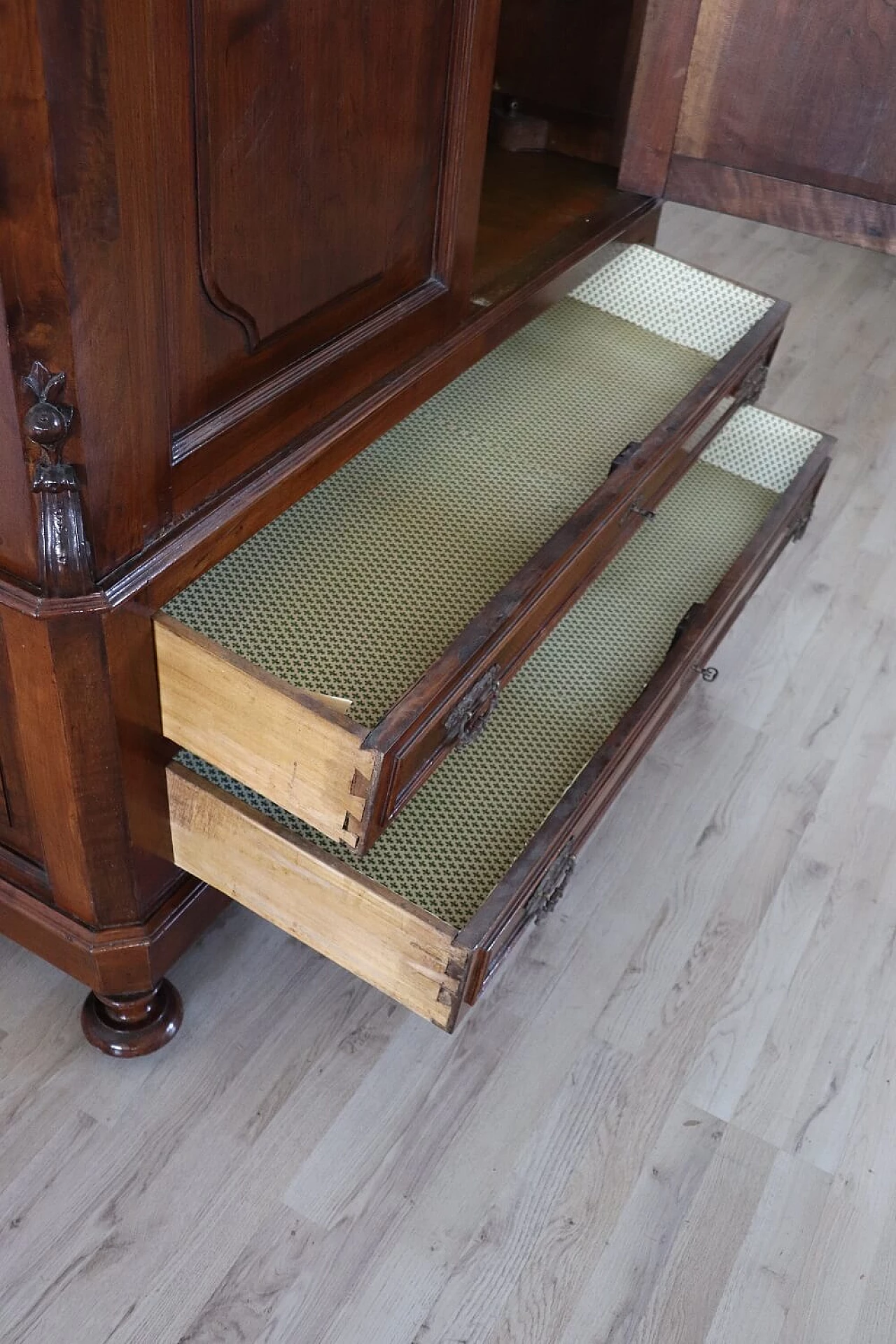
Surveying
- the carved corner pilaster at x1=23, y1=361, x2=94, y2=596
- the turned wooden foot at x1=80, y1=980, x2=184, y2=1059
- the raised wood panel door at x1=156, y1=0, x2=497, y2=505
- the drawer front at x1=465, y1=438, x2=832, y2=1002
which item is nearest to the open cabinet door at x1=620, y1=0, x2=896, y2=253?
the raised wood panel door at x1=156, y1=0, x2=497, y2=505

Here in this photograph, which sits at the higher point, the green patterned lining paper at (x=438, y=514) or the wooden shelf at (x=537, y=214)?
the wooden shelf at (x=537, y=214)

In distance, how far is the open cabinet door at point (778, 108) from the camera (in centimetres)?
97

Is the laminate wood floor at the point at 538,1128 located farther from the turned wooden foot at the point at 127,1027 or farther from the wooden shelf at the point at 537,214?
the wooden shelf at the point at 537,214

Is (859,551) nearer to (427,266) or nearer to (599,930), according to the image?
(599,930)

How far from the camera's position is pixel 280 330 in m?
0.81

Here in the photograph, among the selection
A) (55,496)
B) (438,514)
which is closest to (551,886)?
(438,514)

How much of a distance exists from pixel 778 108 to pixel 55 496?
73 cm

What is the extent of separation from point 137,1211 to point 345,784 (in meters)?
0.45

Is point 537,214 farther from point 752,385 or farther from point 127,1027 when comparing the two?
point 127,1027

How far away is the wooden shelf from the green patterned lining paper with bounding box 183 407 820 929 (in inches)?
12.2

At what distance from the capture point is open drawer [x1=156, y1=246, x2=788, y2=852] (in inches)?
29.7

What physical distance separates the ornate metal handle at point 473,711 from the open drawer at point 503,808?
0.35 ft

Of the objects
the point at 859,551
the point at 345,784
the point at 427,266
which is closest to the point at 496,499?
the point at 427,266

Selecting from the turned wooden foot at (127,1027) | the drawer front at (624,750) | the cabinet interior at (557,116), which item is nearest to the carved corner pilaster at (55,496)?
the drawer front at (624,750)
